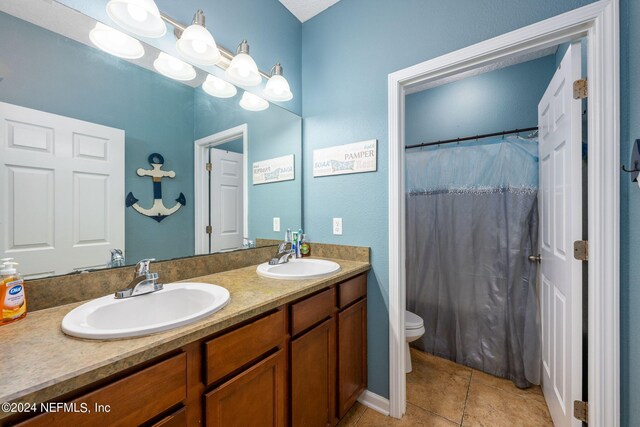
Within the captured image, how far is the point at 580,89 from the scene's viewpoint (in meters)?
1.17

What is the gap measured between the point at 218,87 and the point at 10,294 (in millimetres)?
1246

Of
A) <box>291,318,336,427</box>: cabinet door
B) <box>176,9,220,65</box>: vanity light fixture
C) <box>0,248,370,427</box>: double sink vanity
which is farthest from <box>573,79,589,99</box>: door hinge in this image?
<box>176,9,220,65</box>: vanity light fixture

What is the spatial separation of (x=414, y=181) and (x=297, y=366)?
1837 mm

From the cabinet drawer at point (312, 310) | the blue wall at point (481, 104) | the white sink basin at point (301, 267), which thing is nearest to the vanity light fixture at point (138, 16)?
the white sink basin at point (301, 267)

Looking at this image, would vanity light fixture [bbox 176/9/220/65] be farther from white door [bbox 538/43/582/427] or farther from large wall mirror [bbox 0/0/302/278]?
white door [bbox 538/43/582/427]

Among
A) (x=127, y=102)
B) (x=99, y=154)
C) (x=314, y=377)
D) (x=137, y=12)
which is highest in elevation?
(x=137, y=12)

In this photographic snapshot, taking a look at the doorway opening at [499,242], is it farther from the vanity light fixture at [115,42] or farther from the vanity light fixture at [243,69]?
the vanity light fixture at [115,42]

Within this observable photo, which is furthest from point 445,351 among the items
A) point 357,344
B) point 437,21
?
point 437,21

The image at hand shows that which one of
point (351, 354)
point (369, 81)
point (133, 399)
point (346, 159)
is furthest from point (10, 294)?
point (369, 81)

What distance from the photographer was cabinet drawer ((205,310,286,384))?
82 centimetres

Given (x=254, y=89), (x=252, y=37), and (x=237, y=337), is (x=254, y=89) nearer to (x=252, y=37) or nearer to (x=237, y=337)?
(x=252, y=37)

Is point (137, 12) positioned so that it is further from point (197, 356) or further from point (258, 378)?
point (258, 378)

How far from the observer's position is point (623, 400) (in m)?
1.07

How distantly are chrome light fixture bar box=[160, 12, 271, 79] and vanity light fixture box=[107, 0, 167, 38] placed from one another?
13 cm
